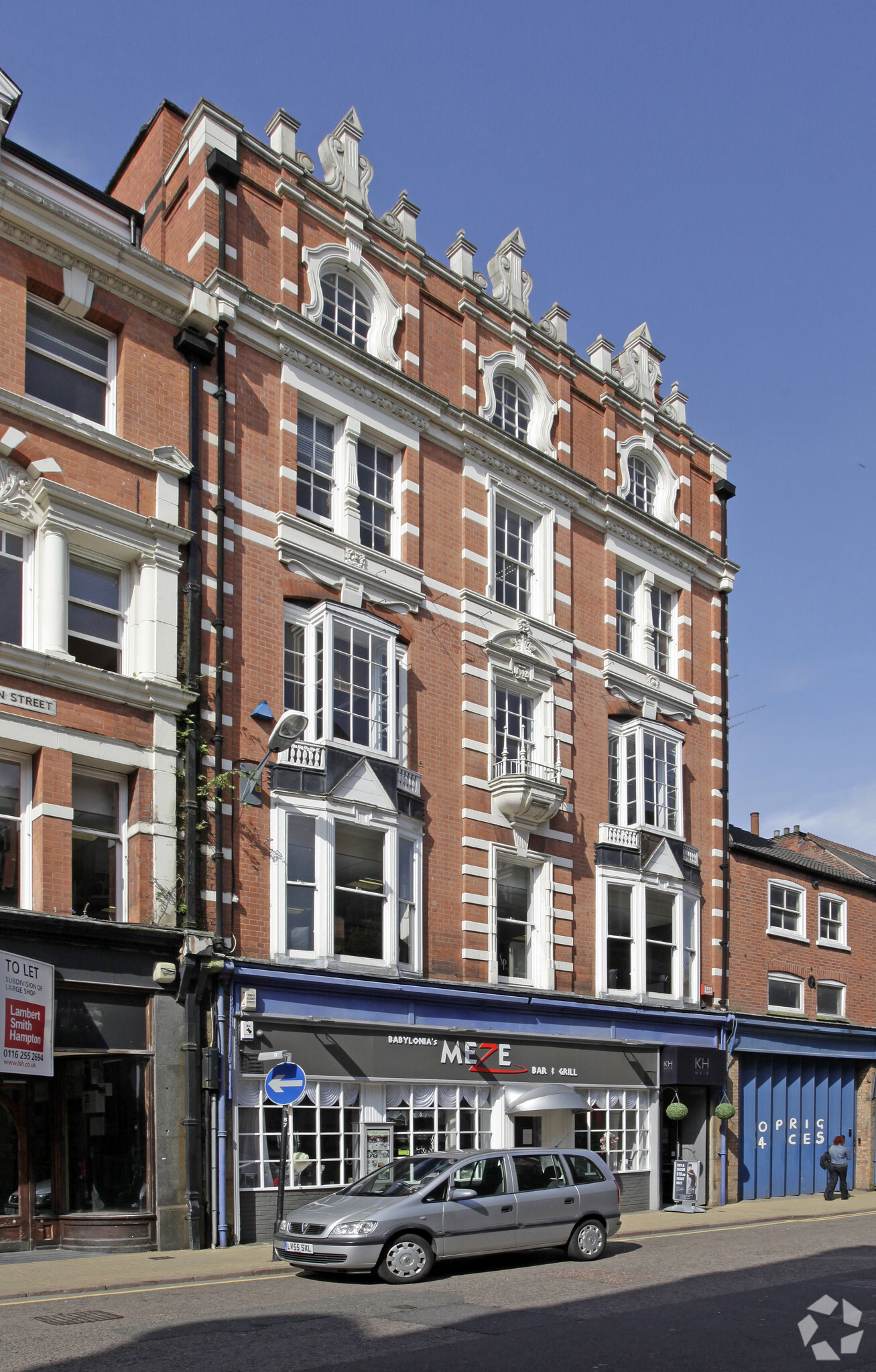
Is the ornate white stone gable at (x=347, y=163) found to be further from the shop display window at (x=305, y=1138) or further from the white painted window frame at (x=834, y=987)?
the white painted window frame at (x=834, y=987)

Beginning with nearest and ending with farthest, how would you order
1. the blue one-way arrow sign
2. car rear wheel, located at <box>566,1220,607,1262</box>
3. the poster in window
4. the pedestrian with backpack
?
car rear wheel, located at <box>566,1220,607,1262</box> < the blue one-way arrow sign < the poster in window < the pedestrian with backpack

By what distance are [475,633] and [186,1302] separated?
529 inches

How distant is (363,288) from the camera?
2345 cm

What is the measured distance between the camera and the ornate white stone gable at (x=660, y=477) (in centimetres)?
2922

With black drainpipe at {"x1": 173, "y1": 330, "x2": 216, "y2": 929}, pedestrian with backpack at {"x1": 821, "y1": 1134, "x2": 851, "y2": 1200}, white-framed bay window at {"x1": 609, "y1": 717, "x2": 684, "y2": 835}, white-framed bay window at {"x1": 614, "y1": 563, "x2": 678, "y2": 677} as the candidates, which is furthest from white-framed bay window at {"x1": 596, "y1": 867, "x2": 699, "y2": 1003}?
black drainpipe at {"x1": 173, "y1": 330, "x2": 216, "y2": 929}

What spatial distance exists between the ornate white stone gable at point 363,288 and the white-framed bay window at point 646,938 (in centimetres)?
1078

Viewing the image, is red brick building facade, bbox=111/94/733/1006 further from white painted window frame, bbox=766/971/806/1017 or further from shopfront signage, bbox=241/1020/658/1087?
white painted window frame, bbox=766/971/806/1017

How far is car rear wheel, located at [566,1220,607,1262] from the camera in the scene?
51.6ft

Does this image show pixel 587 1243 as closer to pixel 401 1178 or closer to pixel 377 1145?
pixel 401 1178

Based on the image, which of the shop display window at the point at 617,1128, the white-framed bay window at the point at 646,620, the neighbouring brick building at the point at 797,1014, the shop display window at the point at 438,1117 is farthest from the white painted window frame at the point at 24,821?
the neighbouring brick building at the point at 797,1014

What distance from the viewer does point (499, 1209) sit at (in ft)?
48.6

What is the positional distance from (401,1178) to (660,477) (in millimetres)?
19301

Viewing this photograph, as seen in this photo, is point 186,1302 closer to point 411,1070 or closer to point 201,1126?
point 201,1126

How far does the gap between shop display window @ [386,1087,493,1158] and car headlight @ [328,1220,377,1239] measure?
5.89 meters
